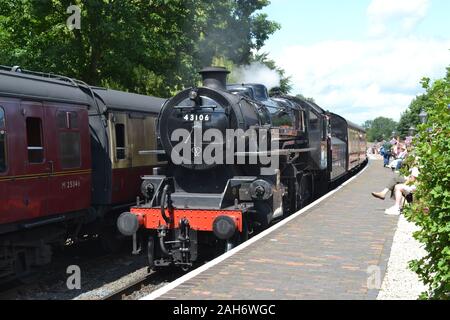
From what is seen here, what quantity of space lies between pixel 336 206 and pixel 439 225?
8.26m

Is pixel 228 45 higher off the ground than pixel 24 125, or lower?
higher

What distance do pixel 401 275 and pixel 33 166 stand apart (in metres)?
5.55

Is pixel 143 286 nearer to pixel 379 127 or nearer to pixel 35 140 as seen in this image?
pixel 35 140

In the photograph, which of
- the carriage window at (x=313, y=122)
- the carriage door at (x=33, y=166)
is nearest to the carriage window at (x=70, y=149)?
the carriage door at (x=33, y=166)

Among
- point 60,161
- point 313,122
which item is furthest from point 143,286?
point 313,122

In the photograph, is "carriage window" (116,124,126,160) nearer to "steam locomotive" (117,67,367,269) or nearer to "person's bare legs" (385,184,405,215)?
"steam locomotive" (117,67,367,269)

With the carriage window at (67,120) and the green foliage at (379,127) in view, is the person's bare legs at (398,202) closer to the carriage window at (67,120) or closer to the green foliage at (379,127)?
the carriage window at (67,120)

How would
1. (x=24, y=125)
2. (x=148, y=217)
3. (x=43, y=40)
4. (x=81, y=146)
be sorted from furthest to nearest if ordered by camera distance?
(x=43, y=40)
(x=81, y=146)
(x=148, y=217)
(x=24, y=125)

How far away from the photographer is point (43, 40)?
614 inches

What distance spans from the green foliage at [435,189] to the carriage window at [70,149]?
5913 mm

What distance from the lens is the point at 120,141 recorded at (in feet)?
34.4
